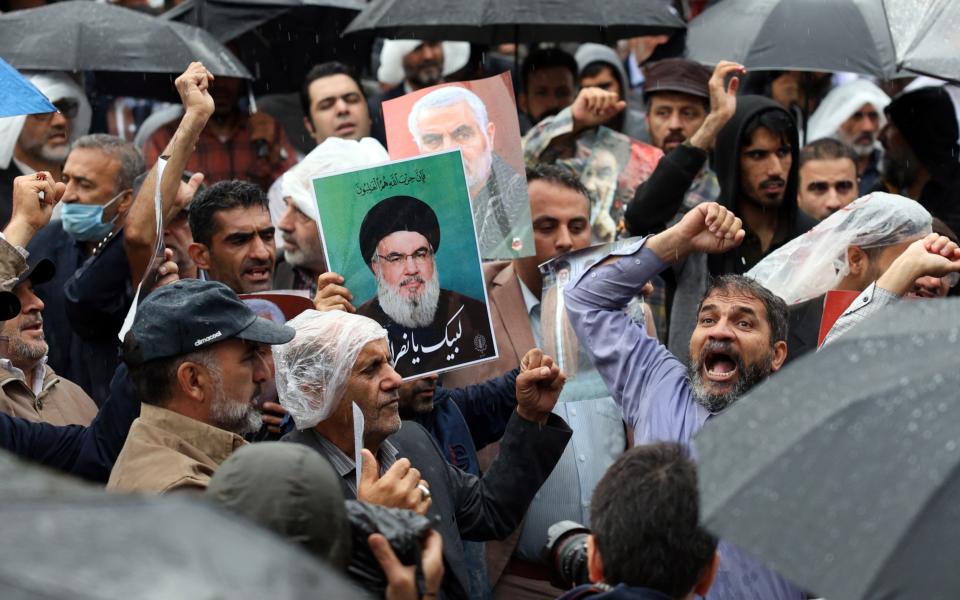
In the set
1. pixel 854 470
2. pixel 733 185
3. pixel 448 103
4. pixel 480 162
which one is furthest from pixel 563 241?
pixel 854 470

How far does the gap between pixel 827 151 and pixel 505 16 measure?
175cm

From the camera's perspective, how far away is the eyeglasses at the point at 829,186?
283 inches

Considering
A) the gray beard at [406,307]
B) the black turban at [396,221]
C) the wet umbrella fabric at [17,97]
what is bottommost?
the gray beard at [406,307]

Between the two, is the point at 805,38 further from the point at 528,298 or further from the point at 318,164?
the point at 318,164

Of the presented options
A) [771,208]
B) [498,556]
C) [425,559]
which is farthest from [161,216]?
[771,208]

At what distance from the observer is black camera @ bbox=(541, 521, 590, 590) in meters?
4.14

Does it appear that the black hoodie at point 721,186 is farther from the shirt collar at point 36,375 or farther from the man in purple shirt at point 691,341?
the shirt collar at point 36,375

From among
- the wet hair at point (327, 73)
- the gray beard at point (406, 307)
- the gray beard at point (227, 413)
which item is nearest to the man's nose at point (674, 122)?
the wet hair at point (327, 73)

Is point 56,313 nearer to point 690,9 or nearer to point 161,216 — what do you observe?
point 161,216

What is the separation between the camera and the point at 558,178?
5.82 m

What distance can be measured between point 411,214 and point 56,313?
1621 mm

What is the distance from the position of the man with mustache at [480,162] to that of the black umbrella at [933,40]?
6.64ft

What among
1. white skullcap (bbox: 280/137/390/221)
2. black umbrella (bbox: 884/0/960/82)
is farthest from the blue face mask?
black umbrella (bbox: 884/0/960/82)

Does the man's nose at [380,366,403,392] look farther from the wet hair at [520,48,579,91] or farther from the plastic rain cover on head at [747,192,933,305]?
the wet hair at [520,48,579,91]
